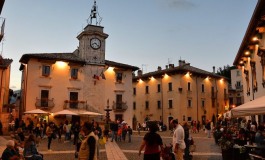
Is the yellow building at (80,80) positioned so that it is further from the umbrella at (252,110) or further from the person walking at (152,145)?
the person walking at (152,145)

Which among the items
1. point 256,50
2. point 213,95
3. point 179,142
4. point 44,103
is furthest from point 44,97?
point 213,95

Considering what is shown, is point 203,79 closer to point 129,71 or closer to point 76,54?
point 129,71

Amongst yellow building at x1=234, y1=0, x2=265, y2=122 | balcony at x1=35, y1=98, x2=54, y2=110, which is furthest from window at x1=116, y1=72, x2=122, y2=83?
yellow building at x1=234, y1=0, x2=265, y2=122

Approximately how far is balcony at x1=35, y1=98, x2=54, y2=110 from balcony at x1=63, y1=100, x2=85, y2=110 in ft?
5.48

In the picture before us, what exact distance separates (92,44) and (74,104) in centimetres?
822

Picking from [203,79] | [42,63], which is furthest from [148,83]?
[42,63]

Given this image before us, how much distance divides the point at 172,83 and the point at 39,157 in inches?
1552

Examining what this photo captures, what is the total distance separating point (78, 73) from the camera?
36.2 meters

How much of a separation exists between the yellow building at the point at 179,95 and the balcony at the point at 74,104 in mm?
16517

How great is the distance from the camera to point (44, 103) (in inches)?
1303

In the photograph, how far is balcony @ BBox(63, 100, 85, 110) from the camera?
113 feet

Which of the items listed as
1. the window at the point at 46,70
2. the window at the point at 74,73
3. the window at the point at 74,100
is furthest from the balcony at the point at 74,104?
the window at the point at 46,70

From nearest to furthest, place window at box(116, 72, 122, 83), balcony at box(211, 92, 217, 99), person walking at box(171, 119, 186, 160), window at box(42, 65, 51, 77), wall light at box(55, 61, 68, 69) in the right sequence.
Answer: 1. person walking at box(171, 119, 186, 160)
2. window at box(42, 65, 51, 77)
3. wall light at box(55, 61, 68, 69)
4. window at box(116, 72, 122, 83)
5. balcony at box(211, 92, 217, 99)

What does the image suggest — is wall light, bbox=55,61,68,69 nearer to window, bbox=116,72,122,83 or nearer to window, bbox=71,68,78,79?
window, bbox=71,68,78,79
